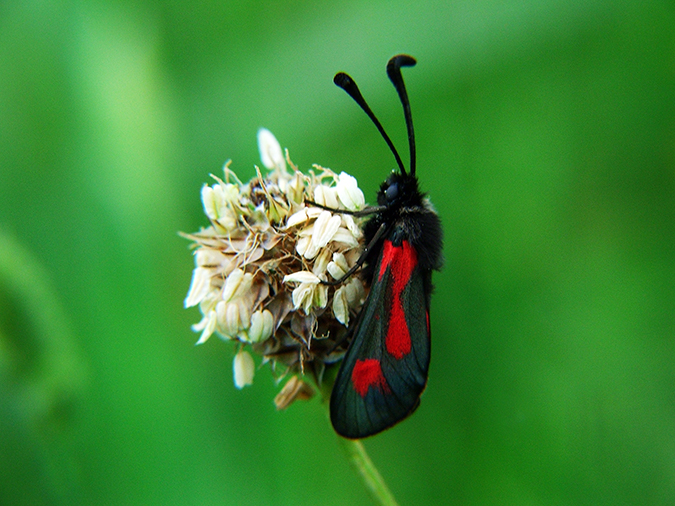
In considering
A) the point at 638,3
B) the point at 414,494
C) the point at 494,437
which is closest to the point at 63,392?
the point at 414,494

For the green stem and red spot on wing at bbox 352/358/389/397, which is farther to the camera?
the green stem

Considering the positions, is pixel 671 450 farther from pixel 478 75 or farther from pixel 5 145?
pixel 5 145

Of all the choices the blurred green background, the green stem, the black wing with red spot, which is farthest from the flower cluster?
the blurred green background

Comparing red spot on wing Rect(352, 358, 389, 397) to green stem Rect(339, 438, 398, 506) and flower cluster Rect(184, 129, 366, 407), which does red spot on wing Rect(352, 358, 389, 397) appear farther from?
green stem Rect(339, 438, 398, 506)

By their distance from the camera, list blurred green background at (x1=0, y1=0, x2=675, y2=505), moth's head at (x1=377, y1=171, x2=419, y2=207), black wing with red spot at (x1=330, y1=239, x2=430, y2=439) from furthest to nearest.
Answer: blurred green background at (x1=0, y1=0, x2=675, y2=505)
moth's head at (x1=377, y1=171, x2=419, y2=207)
black wing with red spot at (x1=330, y1=239, x2=430, y2=439)

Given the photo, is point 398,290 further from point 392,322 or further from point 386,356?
point 386,356

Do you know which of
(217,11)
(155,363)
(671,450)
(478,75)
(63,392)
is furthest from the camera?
(217,11)

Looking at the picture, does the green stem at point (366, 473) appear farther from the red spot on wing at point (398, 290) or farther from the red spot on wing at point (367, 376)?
the red spot on wing at point (398, 290)
